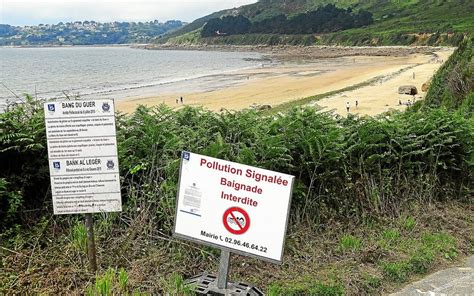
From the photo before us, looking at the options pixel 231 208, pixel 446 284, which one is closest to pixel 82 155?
pixel 231 208

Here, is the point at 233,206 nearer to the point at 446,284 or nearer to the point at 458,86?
the point at 446,284

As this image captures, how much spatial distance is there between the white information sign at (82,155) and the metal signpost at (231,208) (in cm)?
74

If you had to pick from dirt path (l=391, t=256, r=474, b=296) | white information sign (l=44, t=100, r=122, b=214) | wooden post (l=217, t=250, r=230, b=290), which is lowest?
dirt path (l=391, t=256, r=474, b=296)

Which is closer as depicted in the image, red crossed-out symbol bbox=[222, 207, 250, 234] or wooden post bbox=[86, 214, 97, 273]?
red crossed-out symbol bbox=[222, 207, 250, 234]

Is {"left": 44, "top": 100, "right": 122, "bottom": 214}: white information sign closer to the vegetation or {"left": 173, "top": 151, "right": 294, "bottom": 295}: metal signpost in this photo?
{"left": 173, "top": 151, "right": 294, "bottom": 295}: metal signpost

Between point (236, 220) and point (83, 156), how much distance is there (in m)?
1.44

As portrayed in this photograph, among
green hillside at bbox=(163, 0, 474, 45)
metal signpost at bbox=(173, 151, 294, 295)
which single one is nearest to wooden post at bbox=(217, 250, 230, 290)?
metal signpost at bbox=(173, 151, 294, 295)

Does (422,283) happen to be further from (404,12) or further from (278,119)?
(404,12)

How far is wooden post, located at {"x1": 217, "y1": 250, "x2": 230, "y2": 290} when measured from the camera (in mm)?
4129

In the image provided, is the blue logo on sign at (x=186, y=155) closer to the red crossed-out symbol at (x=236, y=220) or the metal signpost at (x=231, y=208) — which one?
the metal signpost at (x=231, y=208)

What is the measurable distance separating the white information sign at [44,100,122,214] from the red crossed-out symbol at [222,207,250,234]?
108 centimetres

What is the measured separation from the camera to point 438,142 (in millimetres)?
6887

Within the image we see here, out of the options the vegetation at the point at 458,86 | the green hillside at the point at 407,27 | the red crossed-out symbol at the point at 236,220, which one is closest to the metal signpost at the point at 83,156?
the red crossed-out symbol at the point at 236,220

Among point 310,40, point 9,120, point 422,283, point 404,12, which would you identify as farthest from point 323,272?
point 404,12
